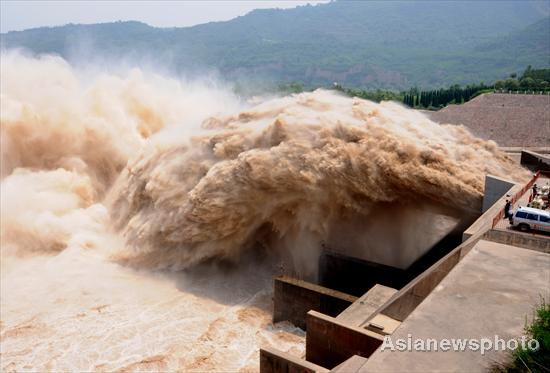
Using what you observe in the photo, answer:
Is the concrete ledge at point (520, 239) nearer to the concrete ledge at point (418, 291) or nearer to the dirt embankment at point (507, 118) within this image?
the concrete ledge at point (418, 291)

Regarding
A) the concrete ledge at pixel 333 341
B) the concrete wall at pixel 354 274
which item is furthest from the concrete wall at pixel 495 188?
the concrete ledge at pixel 333 341

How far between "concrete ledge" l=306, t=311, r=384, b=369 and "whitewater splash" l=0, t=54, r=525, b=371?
3.35 meters

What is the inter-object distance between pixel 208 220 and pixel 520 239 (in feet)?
35.0

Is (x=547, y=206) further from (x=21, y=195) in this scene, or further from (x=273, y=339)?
(x=21, y=195)

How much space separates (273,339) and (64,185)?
1472 cm

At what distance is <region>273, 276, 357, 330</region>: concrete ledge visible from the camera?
15305 millimetres

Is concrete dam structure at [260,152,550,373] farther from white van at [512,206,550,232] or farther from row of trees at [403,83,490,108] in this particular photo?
row of trees at [403,83,490,108]

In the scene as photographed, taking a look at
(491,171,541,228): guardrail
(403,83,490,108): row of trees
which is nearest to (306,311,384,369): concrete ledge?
(491,171,541,228): guardrail

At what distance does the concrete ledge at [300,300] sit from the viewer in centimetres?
1530

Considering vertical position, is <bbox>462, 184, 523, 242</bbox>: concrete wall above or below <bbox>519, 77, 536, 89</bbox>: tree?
below

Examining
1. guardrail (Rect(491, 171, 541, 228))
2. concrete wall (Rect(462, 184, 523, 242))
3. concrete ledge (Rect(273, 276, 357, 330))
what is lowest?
concrete ledge (Rect(273, 276, 357, 330))

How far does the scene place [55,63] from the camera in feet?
108

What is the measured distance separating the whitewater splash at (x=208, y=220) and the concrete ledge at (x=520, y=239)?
12.4 ft

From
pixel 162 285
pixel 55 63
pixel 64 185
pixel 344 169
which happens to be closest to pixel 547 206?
pixel 344 169
